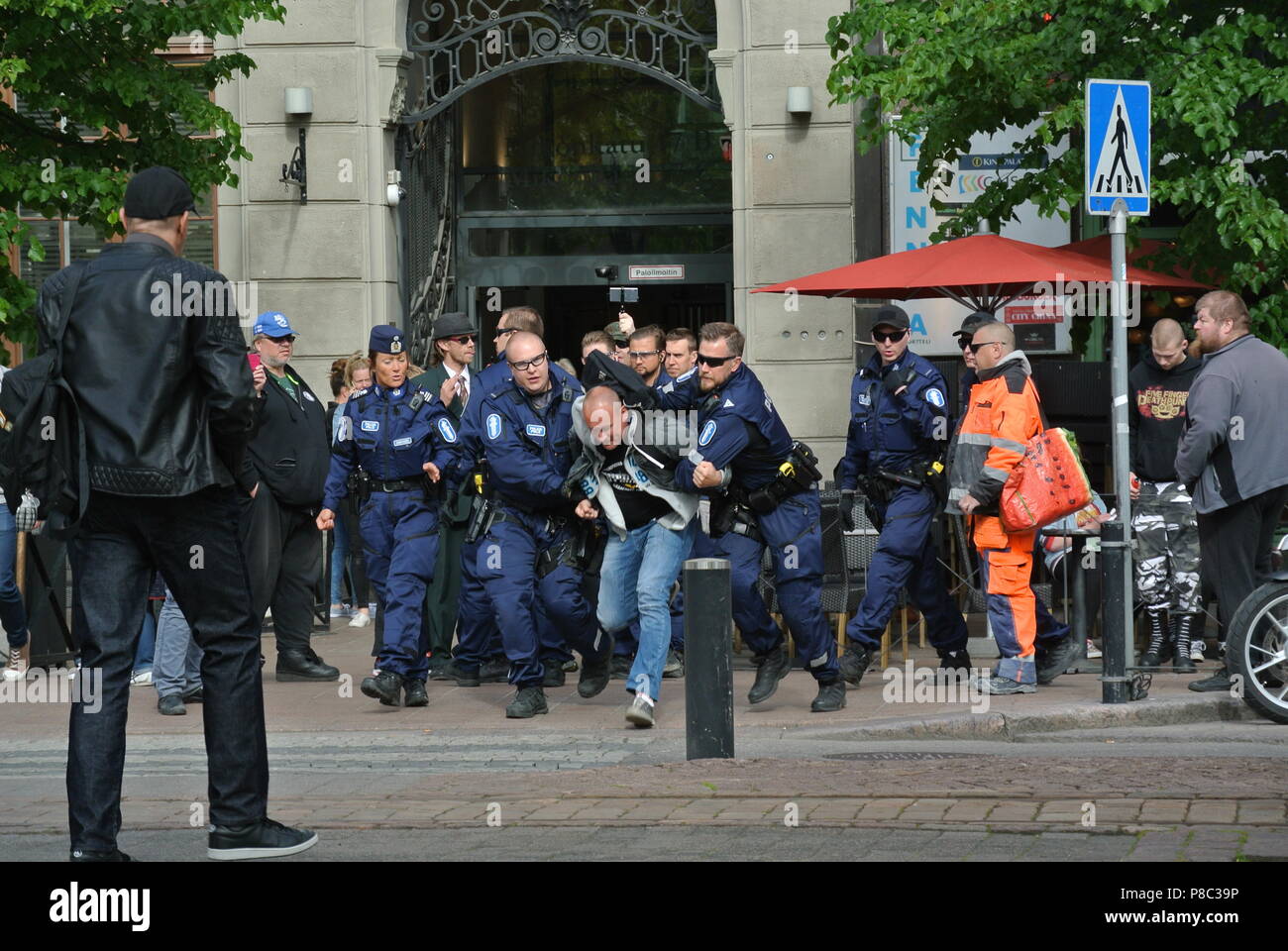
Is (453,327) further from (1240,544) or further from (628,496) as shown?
(1240,544)

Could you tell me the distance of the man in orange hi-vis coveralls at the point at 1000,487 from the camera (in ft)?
30.5

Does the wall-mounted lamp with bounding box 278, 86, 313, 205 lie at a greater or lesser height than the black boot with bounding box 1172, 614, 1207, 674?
greater

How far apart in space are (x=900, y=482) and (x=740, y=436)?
126 cm

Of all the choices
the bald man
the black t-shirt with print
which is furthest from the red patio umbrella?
the black t-shirt with print

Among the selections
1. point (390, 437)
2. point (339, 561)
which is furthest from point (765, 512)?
point (339, 561)

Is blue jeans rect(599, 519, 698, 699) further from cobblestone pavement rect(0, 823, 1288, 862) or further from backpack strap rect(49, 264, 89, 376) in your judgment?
backpack strap rect(49, 264, 89, 376)

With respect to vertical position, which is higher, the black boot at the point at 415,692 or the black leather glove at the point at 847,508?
the black leather glove at the point at 847,508

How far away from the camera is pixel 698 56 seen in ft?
54.0

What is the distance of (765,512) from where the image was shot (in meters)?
9.13

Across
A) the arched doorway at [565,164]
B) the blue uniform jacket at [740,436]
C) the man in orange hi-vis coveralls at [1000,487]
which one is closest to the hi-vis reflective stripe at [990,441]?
the man in orange hi-vis coveralls at [1000,487]

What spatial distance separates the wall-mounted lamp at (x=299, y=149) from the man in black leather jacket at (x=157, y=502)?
10659 mm

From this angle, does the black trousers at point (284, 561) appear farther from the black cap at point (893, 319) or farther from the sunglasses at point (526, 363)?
the black cap at point (893, 319)

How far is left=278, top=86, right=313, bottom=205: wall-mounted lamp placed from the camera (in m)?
16.1

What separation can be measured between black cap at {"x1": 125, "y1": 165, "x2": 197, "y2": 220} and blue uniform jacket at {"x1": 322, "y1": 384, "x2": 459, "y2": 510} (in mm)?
4169
